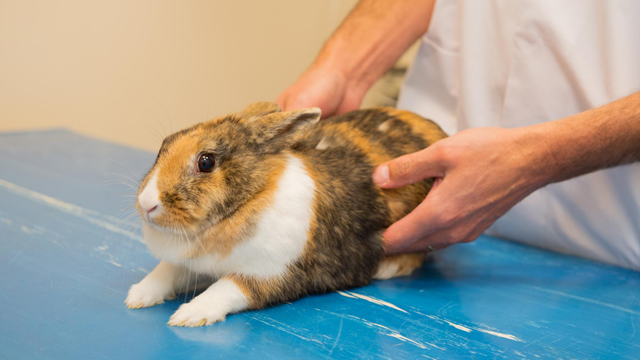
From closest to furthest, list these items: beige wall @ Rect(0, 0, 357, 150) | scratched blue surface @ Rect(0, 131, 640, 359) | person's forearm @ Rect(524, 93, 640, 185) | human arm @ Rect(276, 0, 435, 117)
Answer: scratched blue surface @ Rect(0, 131, 640, 359) < person's forearm @ Rect(524, 93, 640, 185) < human arm @ Rect(276, 0, 435, 117) < beige wall @ Rect(0, 0, 357, 150)

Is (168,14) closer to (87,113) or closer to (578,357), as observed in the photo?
(87,113)

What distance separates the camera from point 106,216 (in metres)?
2.15

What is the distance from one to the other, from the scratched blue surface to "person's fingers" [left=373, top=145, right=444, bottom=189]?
331mm

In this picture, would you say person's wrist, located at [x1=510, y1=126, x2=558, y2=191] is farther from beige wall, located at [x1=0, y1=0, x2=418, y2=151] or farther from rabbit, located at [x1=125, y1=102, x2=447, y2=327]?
beige wall, located at [x1=0, y1=0, x2=418, y2=151]

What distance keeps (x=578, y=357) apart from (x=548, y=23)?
1.28 metres

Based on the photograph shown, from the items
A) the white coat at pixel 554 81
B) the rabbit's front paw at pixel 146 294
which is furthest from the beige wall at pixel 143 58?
the rabbit's front paw at pixel 146 294

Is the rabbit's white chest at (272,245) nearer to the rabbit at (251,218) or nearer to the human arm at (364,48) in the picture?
the rabbit at (251,218)

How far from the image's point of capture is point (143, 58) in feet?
15.2

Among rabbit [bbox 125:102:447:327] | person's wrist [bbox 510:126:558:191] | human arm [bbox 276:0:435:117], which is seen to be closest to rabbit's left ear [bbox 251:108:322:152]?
rabbit [bbox 125:102:447:327]

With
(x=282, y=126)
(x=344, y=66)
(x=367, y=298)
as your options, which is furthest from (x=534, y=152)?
(x=344, y=66)

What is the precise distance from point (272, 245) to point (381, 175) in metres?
0.45

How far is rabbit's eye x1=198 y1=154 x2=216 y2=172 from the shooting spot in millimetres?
1455

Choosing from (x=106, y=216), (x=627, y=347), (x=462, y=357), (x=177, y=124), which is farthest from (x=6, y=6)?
(x=627, y=347)

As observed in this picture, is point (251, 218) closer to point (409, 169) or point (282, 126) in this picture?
point (282, 126)
